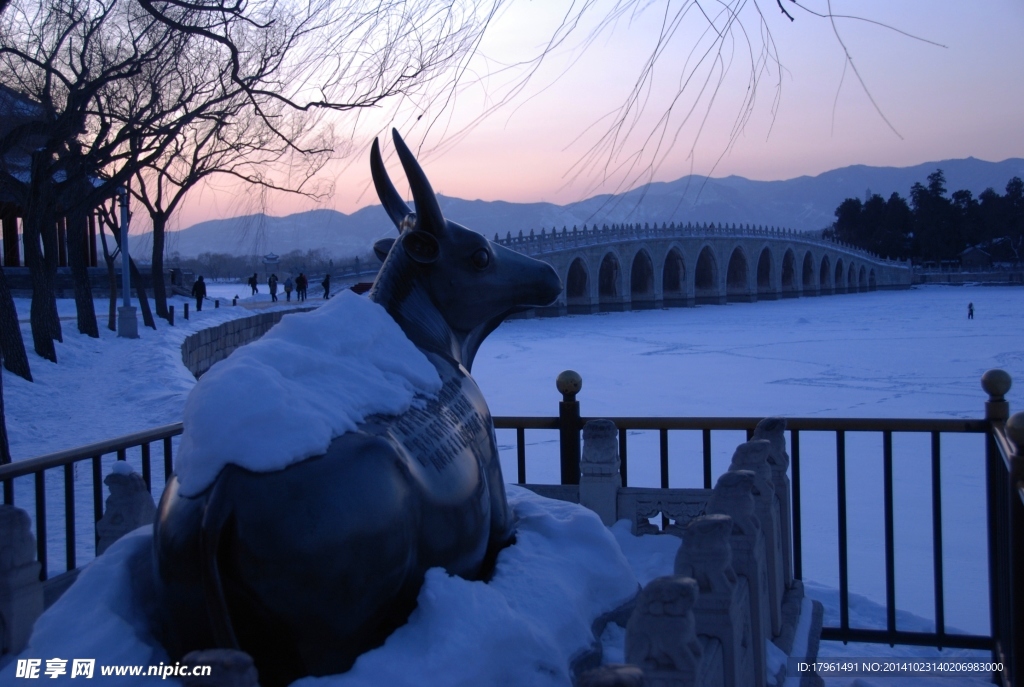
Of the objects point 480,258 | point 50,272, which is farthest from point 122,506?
point 50,272

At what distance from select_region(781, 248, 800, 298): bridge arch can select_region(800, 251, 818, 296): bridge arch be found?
1022 millimetres

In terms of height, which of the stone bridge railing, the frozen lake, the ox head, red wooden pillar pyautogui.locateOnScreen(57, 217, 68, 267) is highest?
the stone bridge railing

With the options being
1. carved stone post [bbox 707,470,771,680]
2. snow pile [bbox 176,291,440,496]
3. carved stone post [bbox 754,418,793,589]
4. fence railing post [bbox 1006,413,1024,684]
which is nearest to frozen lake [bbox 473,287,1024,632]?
fence railing post [bbox 1006,413,1024,684]

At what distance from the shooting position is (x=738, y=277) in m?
67.2

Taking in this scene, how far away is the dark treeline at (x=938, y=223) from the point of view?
73.8 m

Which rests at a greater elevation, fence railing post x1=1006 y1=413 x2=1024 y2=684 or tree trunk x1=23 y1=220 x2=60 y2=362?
tree trunk x1=23 y1=220 x2=60 y2=362

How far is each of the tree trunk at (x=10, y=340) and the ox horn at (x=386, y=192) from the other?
33.3 feet

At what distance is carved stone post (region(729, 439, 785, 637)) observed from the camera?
11.1ft

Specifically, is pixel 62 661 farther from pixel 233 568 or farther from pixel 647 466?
pixel 647 466

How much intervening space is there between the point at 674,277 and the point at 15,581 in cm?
6008

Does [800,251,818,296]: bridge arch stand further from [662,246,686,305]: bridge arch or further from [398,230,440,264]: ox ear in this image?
[398,230,440,264]: ox ear

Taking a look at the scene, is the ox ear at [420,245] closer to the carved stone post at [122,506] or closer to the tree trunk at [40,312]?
the carved stone post at [122,506]

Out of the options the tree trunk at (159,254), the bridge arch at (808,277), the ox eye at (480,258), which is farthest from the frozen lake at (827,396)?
the bridge arch at (808,277)

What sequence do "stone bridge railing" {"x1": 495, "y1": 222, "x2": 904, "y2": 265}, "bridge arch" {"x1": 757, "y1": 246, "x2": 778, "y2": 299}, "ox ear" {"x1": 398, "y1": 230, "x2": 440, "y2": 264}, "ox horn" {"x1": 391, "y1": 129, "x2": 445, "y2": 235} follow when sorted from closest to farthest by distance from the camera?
"ox horn" {"x1": 391, "y1": 129, "x2": 445, "y2": 235}
"ox ear" {"x1": 398, "y1": 230, "x2": 440, "y2": 264}
"stone bridge railing" {"x1": 495, "y1": 222, "x2": 904, "y2": 265}
"bridge arch" {"x1": 757, "y1": 246, "x2": 778, "y2": 299}
